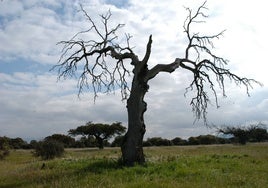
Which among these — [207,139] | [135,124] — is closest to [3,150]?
[135,124]

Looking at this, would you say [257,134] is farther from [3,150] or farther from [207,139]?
[3,150]

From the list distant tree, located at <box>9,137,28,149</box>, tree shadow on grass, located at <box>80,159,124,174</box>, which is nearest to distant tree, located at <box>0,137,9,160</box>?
tree shadow on grass, located at <box>80,159,124,174</box>

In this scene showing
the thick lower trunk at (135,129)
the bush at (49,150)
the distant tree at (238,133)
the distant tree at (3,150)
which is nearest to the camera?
the thick lower trunk at (135,129)

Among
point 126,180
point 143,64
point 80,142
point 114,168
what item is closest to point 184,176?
point 126,180

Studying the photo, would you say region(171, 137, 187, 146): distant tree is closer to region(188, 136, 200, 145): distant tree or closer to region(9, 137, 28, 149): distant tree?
region(188, 136, 200, 145): distant tree

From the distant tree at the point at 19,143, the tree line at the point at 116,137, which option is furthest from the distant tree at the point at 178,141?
the distant tree at the point at 19,143

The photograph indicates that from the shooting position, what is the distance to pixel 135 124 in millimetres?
20922

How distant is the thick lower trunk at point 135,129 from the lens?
2050 centimetres

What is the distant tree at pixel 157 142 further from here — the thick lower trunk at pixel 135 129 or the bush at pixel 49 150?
the thick lower trunk at pixel 135 129

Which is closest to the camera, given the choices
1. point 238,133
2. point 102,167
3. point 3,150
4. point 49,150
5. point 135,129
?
point 102,167

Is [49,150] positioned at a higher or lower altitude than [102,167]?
higher

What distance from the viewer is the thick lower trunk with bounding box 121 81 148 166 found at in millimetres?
20500

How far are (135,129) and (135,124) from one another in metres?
0.24

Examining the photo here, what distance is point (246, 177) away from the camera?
53.4ft
